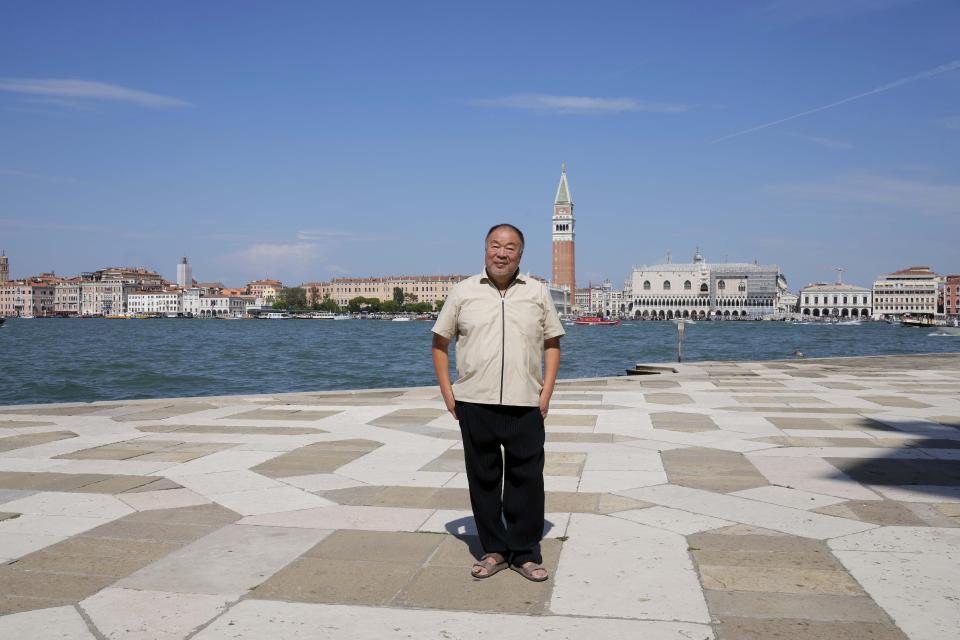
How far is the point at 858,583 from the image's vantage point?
412cm

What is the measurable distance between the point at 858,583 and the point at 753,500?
1798 mm

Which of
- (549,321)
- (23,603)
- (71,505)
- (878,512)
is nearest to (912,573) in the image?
(878,512)

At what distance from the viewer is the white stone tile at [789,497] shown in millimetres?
5785

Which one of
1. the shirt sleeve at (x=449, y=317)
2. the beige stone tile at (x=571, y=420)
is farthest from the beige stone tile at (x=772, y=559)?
the beige stone tile at (x=571, y=420)

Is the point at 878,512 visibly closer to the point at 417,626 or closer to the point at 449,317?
the point at 449,317

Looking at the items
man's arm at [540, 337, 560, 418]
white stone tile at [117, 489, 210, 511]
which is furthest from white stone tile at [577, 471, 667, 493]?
white stone tile at [117, 489, 210, 511]

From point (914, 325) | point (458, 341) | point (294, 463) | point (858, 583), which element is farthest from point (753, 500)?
point (914, 325)

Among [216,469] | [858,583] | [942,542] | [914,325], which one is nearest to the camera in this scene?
[858,583]

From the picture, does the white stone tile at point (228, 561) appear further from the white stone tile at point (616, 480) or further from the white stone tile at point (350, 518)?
the white stone tile at point (616, 480)

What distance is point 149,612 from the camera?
3.79 metres

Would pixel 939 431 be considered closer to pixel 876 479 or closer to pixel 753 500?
pixel 876 479

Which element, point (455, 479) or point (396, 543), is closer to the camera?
point (396, 543)

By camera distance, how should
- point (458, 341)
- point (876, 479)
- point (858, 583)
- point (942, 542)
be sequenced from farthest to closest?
point (876, 479) → point (942, 542) → point (458, 341) → point (858, 583)

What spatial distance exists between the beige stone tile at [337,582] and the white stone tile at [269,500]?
1254 mm
